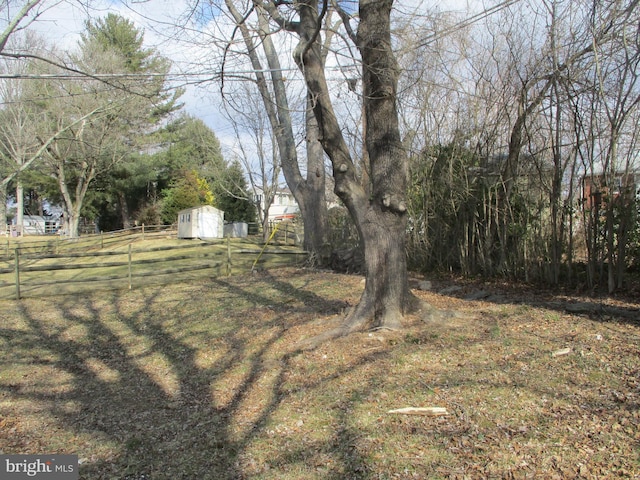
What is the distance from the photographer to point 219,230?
2780cm

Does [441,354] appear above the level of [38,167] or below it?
below

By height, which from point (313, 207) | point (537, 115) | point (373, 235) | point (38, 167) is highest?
point (38, 167)

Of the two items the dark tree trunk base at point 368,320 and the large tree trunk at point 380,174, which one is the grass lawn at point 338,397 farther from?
the large tree trunk at point 380,174

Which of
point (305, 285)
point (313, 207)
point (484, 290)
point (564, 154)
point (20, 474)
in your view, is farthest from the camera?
point (313, 207)

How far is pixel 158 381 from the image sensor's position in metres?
4.94

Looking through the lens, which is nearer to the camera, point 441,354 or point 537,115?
point 441,354

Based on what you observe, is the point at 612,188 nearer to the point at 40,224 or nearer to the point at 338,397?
the point at 338,397

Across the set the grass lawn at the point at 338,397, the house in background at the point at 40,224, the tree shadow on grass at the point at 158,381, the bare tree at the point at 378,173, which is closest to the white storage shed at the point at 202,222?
the tree shadow on grass at the point at 158,381

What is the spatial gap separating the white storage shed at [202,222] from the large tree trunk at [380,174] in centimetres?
2217

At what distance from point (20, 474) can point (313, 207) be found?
9.74 meters

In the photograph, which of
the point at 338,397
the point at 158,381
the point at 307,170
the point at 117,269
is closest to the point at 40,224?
the point at 117,269

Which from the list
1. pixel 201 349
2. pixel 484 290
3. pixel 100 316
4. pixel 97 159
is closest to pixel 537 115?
pixel 484 290

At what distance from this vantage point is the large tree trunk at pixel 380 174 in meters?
5.28

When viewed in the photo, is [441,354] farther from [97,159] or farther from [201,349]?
Answer: [97,159]
